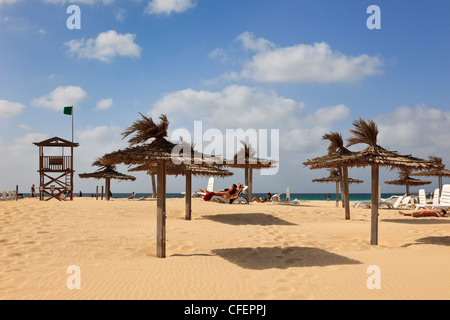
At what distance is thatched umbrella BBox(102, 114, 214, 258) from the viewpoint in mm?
7777

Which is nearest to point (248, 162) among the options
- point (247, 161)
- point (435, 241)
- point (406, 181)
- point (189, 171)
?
point (247, 161)

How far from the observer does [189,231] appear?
35.0 feet

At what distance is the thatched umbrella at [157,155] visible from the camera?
7.78 meters

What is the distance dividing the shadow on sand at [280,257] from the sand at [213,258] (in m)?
0.02

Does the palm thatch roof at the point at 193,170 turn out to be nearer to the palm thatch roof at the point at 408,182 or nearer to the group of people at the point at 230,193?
the group of people at the point at 230,193

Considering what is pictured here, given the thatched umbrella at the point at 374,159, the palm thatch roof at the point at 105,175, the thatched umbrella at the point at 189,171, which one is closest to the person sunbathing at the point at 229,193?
the thatched umbrella at the point at 189,171

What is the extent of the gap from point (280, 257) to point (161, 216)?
298 centimetres

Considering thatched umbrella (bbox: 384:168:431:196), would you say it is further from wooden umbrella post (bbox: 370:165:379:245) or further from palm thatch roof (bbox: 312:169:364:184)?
wooden umbrella post (bbox: 370:165:379:245)

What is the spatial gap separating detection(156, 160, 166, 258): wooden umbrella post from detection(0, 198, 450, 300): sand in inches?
11.7

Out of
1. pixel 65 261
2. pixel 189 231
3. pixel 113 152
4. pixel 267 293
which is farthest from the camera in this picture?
pixel 189 231

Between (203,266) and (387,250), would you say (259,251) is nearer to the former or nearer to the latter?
(203,266)
